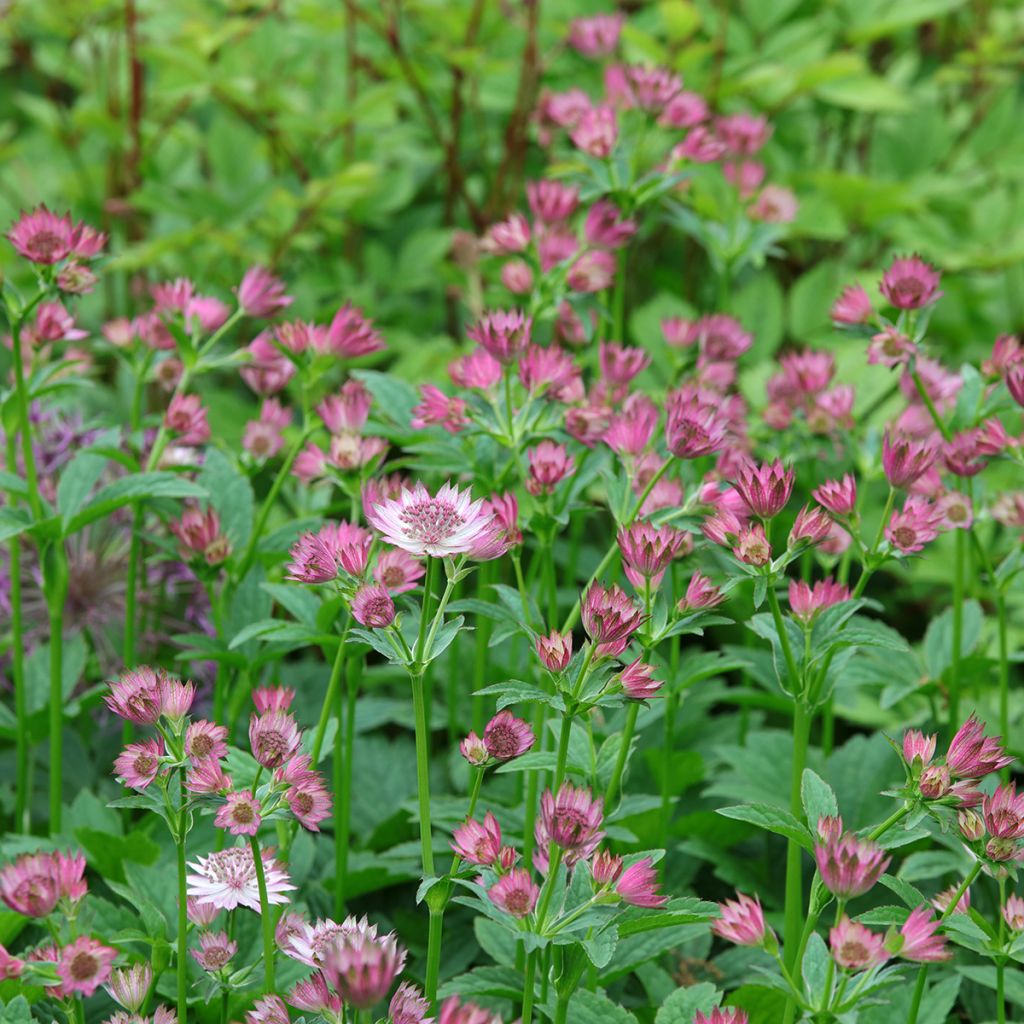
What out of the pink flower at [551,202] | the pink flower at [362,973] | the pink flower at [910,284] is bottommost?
the pink flower at [362,973]

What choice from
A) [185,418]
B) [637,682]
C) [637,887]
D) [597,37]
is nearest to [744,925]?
[637,887]

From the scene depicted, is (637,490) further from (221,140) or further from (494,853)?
(221,140)

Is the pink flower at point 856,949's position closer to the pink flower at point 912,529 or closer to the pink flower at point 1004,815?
the pink flower at point 1004,815

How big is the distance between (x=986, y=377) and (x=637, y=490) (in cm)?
40

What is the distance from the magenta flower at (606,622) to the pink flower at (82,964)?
40cm

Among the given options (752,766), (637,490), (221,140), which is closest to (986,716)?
(752,766)

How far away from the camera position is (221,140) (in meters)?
2.66

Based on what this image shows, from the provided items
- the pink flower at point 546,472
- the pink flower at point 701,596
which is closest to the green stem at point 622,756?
the pink flower at point 701,596

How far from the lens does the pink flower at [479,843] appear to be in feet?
3.25

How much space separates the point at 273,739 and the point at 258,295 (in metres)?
0.64

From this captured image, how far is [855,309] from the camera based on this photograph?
141cm

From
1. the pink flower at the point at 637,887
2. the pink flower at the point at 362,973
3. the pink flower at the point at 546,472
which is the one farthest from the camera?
the pink flower at the point at 546,472

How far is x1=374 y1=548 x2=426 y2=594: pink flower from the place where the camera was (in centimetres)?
109

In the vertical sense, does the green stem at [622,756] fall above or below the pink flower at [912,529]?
below
